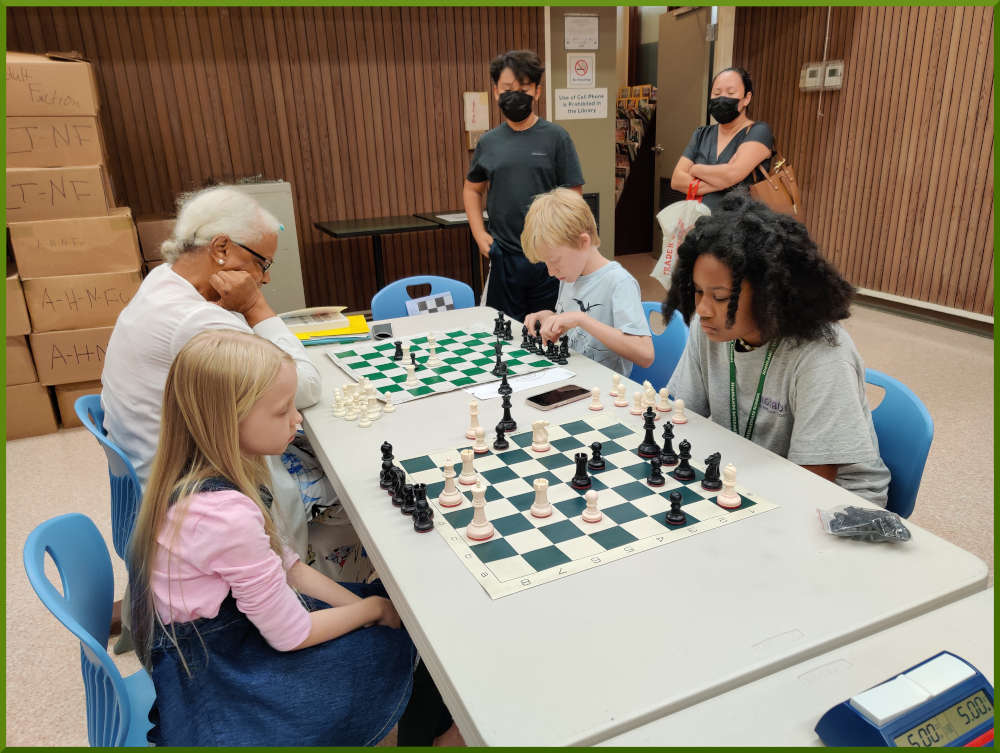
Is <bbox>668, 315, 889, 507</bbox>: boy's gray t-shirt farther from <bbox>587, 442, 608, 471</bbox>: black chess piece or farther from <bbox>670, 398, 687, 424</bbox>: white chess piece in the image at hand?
<bbox>587, 442, 608, 471</bbox>: black chess piece

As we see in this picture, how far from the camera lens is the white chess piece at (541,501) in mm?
1331

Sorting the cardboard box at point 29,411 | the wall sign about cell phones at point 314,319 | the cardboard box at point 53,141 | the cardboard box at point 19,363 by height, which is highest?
the cardboard box at point 53,141

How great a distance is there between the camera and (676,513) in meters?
1.31

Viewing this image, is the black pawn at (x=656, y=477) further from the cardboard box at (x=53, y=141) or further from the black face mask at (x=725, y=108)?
the cardboard box at (x=53, y=141)

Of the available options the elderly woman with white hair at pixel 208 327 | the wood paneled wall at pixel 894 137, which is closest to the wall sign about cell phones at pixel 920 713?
the elderly woman with white hair at pixel 208 327

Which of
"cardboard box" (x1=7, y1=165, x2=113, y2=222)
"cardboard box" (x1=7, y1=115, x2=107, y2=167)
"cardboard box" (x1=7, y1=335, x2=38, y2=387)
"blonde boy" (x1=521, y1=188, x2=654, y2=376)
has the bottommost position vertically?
"cardboard box" (x1=7, y1=335, x2=38, y2=387)

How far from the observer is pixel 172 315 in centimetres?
183

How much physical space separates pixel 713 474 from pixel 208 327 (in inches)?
52.6

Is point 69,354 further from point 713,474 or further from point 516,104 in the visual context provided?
point 713,474

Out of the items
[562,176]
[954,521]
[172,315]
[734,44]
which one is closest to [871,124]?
[734,44]

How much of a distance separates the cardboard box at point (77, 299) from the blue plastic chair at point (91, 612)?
280cm

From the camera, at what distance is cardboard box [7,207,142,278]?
140 inches

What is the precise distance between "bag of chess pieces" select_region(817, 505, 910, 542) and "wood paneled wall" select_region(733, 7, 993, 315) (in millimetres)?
4640

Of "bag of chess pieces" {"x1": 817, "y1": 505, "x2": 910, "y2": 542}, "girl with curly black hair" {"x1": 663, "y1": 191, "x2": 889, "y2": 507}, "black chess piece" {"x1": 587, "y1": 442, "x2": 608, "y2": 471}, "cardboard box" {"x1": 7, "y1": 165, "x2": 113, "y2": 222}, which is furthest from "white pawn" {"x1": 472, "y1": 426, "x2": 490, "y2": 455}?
"cardboard box" {"x1": 7, "y1": 165, "x2": 113, "y2": 222}
